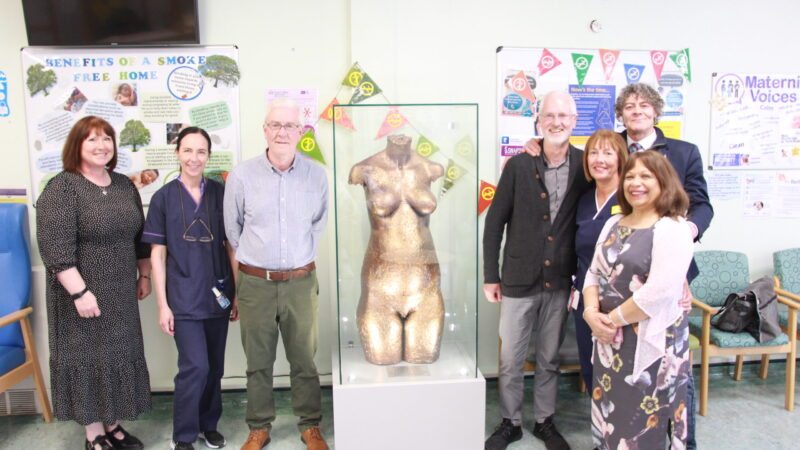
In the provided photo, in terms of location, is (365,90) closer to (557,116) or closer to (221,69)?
(221,69)

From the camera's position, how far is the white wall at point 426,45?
2.94 meters

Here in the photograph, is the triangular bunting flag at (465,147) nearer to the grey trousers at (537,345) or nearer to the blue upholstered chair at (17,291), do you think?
the grey trousers at (537,345)

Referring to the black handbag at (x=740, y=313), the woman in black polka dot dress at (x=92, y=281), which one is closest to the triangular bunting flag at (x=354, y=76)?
the woman in black polka dot dress at (x=92, y=281)

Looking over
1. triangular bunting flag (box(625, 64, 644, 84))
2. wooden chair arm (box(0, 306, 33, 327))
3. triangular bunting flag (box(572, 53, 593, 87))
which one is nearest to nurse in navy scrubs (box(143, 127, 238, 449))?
wooden chair arm (box(0, 306, 33, 327))

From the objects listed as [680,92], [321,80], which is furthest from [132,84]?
[680,92]

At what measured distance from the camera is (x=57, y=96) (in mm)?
2900

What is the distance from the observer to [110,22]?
282 centimetres

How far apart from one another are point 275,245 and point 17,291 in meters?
1.49

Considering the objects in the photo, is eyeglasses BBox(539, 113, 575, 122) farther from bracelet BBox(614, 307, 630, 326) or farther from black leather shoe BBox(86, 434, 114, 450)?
black leather shoe BBox(86, 434, 114, 450)

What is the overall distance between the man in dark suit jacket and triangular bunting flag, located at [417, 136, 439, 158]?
43 centimetres

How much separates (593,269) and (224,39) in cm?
225

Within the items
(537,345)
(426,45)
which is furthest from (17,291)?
(537,345)

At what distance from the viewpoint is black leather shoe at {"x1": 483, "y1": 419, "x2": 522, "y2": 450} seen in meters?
2.54

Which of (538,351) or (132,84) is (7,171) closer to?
(132,84)
